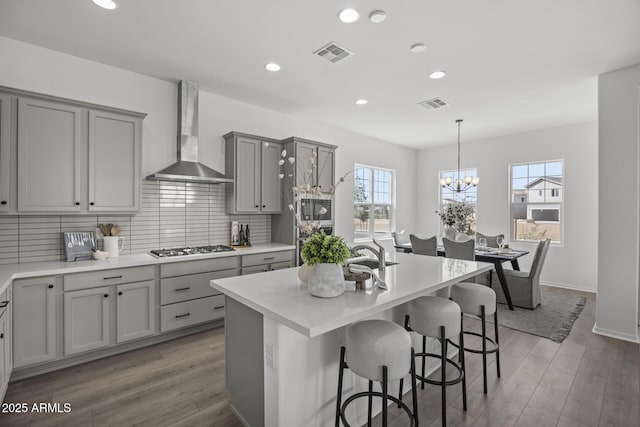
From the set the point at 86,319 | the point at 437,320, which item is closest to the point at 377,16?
the point at 437,320

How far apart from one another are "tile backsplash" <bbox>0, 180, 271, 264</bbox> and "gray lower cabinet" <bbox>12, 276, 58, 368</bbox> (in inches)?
22.8

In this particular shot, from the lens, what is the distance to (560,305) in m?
4.39

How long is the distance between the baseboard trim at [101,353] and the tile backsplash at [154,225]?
3.06 feet

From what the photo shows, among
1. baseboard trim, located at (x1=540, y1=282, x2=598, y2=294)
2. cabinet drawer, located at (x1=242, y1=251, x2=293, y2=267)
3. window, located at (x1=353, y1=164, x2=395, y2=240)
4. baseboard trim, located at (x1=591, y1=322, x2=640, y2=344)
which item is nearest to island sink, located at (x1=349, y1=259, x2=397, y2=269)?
cabinet drawer, located at (x1=242, y1=251, x2=293, y2=267)

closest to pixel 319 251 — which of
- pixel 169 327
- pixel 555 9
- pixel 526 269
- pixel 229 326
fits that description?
pixel 229 326

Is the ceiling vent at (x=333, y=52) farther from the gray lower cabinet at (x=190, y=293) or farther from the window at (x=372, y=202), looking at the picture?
the window at (x=372, y=202)

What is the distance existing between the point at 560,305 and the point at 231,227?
4658 mm

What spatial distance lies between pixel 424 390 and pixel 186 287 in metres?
2.40

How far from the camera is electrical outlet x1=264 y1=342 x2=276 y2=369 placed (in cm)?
161

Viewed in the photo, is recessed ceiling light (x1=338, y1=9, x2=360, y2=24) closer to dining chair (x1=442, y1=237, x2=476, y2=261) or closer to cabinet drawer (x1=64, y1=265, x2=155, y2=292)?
cabinet drawer (x1=64, y1=265, x2=155, y2=292)

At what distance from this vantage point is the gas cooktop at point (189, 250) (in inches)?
129

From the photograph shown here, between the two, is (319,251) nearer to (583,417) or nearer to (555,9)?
(583,417)

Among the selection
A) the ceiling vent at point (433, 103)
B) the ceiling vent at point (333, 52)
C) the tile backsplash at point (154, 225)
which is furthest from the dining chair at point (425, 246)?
the ceiling vent at point (333, 52)

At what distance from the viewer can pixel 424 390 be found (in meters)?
2.35
